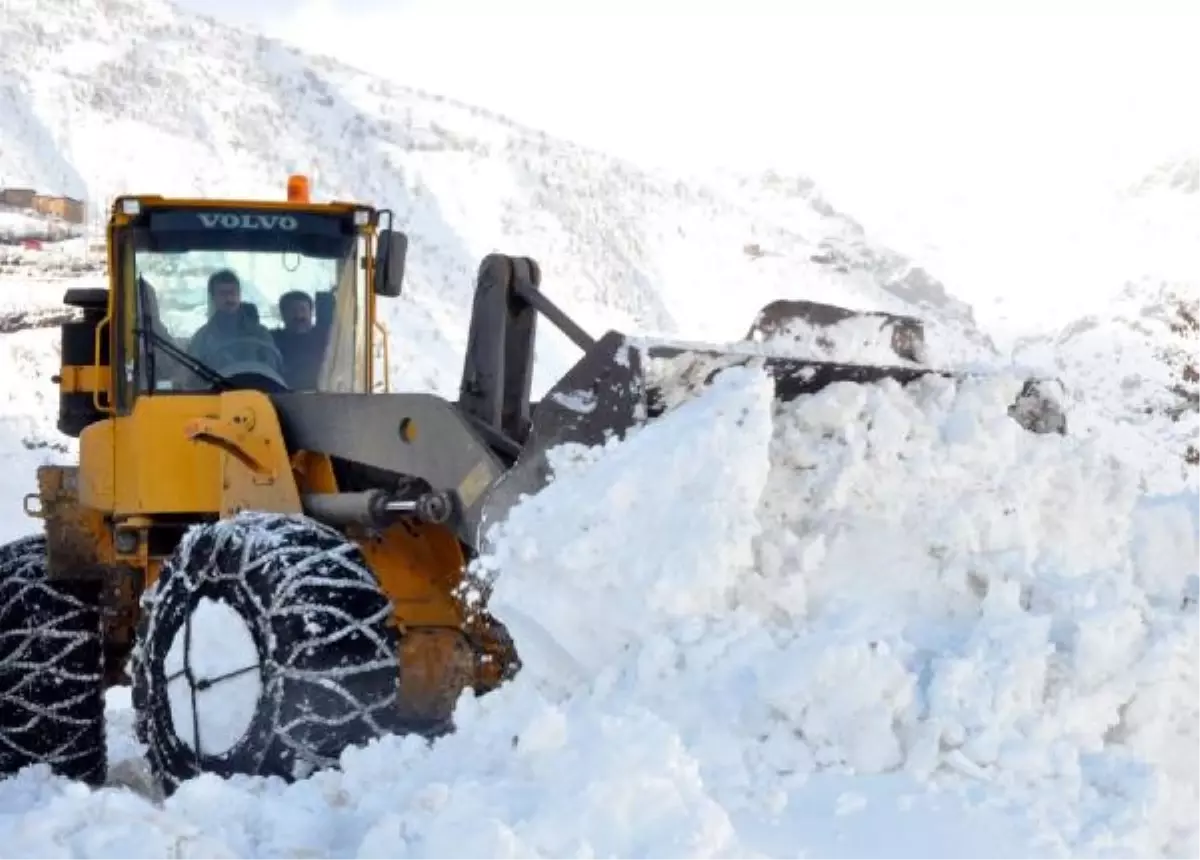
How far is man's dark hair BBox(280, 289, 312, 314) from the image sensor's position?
239 inches

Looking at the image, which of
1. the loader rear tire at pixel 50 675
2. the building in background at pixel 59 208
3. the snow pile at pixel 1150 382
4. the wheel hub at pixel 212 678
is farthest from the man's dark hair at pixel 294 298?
the building in background at pixel 59 208

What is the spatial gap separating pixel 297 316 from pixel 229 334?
301mm

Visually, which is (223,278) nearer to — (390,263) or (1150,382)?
(390,263)

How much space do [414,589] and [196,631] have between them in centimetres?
89

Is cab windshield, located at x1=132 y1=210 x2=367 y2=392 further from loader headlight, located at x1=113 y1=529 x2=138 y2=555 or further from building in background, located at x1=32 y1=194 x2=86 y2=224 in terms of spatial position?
building in background, located at x1=32 y1=194 x2=86 y2=224

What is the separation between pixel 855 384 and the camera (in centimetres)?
412

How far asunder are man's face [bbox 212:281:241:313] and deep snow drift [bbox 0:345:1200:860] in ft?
7.39

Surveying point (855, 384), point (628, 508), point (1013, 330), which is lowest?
point (1013, 330)

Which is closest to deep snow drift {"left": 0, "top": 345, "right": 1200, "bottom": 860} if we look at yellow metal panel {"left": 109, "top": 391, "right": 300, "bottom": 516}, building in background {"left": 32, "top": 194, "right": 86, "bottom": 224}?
yellow metal panel {"left": 109, "top": 391, "right": 300, "bottom": 516}

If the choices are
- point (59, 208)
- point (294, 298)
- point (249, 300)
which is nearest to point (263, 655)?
point (249, 300)

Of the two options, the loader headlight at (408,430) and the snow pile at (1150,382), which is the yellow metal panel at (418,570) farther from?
the snow pile at (1150,382)

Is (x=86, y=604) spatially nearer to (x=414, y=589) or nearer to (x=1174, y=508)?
(x=414, y=589)

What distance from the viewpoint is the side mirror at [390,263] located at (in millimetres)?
6078

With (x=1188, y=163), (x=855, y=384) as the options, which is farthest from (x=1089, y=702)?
(x=1188, y=163)
